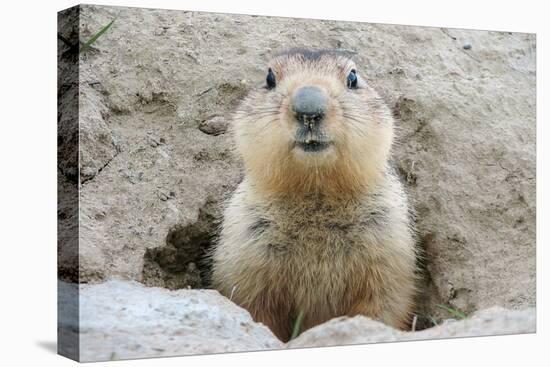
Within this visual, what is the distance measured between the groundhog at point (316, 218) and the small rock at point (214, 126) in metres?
0.26

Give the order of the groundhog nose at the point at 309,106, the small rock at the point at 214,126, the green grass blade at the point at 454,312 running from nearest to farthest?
the groundhog nose at the point at 309,106 < the green grass blade at the point at 454,312 < the small rock at the point at 214,126

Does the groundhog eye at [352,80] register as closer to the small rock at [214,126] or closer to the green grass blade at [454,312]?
the small rock at [214,126]

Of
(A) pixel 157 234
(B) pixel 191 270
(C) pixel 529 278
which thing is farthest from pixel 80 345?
(C) pixel 529 278

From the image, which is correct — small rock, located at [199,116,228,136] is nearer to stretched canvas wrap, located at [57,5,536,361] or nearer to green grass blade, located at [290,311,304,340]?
stretched canvas wrap, located at [57,5,536,361]

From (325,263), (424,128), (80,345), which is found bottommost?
(80,345)

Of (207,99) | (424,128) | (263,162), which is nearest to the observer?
(263,162)

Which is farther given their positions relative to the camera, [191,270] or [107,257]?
[191,270]

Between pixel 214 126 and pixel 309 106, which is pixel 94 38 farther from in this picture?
pixel 309 106

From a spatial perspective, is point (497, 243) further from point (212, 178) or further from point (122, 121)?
point (122, 121)

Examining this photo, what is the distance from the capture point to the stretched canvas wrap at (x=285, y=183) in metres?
5.39

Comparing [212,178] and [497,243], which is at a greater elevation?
[212,178]

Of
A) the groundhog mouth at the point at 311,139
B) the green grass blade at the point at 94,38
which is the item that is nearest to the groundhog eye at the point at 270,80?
the groundhog mouth at the point at 311,139

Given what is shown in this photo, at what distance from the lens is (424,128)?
6.73 metres

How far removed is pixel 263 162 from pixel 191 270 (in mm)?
1193
